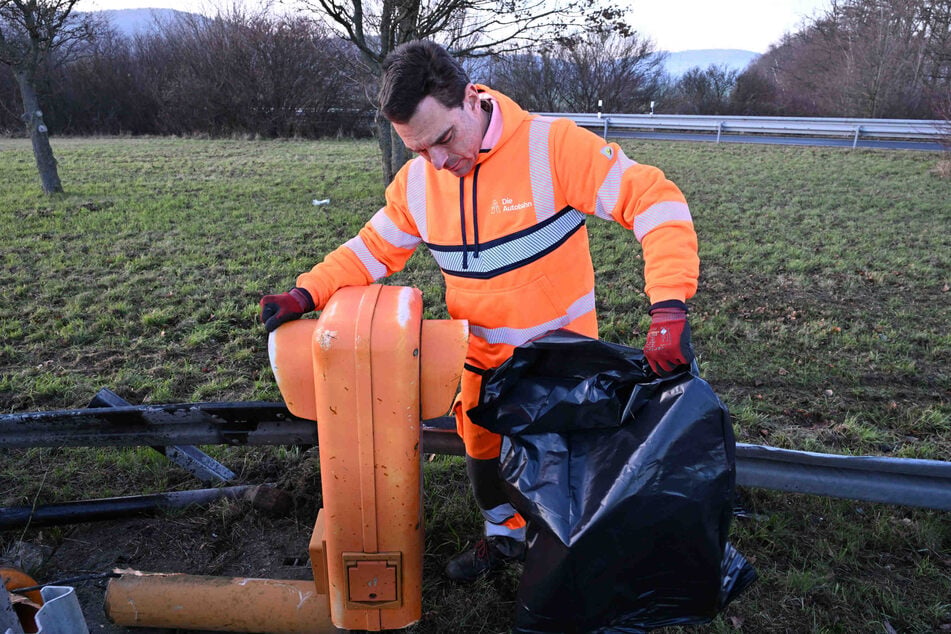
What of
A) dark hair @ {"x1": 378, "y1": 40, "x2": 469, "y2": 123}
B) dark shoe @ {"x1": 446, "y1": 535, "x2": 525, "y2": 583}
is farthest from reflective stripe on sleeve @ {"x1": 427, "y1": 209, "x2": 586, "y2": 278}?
dark shoe @ {"x1": 446, "y1": 535, "x2": 525, "y2": 583}

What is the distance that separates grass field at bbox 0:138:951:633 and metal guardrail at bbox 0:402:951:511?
0.41 metres

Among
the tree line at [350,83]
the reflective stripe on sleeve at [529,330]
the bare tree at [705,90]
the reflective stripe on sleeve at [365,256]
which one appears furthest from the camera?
the bare tree at [705,90]

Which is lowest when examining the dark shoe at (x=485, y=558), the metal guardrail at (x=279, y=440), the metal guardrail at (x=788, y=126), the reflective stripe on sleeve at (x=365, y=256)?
the dark shoe at (x=485, y=558)

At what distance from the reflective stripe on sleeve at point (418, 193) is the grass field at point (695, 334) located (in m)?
1.30

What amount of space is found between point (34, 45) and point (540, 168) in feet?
33.4

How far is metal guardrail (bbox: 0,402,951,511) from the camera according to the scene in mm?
2166

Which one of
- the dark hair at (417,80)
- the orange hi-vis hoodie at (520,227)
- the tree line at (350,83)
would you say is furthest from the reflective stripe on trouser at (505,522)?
the tree line at (350,83)

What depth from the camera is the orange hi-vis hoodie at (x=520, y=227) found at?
178 cm

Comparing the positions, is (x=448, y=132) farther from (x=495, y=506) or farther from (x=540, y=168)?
(x=495, y=506)

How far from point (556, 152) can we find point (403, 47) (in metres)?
0.53

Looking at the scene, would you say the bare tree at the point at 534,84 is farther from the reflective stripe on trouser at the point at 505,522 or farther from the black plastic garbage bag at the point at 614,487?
the black plastic garbage bag at the point at 614,487

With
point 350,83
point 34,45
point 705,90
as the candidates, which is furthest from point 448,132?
point 705,90

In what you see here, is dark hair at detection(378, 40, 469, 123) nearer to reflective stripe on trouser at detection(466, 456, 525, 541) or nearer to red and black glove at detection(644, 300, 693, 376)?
red and black glove at detection(644, 300, 693, 376)

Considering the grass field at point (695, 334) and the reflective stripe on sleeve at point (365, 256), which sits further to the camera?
the grass field at point (695, 334)
